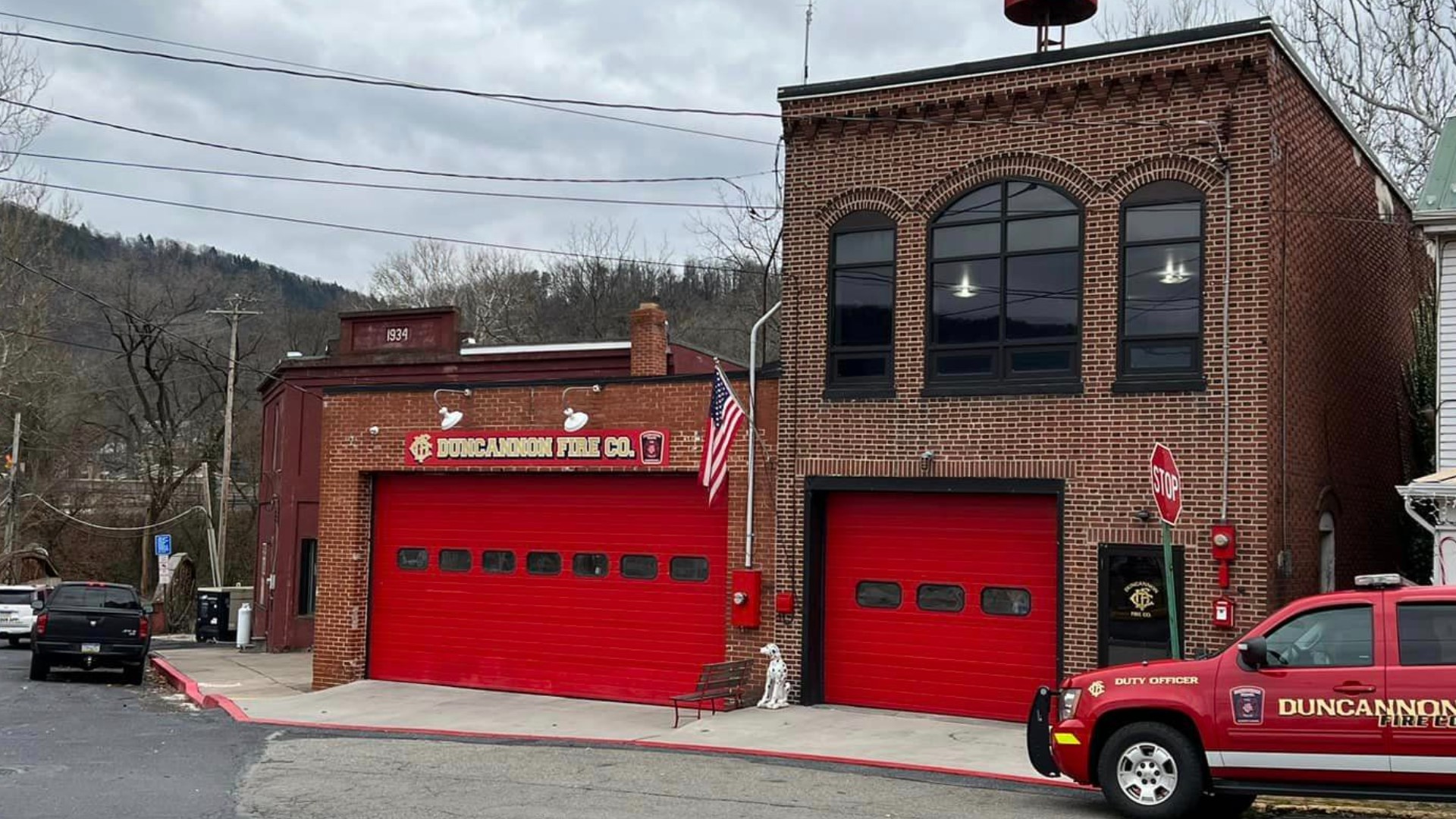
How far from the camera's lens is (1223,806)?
11.1 meters

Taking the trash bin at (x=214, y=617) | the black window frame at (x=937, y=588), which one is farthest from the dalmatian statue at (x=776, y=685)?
the trash bin at (x=214, y=617)

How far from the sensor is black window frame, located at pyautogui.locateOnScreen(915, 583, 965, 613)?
55.1 feet

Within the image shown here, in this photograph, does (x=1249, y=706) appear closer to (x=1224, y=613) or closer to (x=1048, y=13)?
(x=1224, y=613)

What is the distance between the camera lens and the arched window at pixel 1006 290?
640 inches

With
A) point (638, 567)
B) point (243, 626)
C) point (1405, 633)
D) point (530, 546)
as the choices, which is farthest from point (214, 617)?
point (1405, 633)

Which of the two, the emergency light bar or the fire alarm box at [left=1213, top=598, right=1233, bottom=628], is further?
the fire alarm box at [left=1213, top=598, right=1233, bottom=628]

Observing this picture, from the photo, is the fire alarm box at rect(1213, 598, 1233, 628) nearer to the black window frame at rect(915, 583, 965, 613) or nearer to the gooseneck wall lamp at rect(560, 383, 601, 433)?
the black window frame at rect(915, 583, 965, 613)

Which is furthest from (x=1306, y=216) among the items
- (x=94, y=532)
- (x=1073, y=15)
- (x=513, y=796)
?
(x=94, y=532)

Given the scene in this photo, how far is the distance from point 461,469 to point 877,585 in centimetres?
632

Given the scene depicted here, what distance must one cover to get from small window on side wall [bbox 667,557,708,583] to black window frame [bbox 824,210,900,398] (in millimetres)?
2813

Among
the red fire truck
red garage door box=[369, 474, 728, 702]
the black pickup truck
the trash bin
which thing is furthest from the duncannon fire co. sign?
the trash bin

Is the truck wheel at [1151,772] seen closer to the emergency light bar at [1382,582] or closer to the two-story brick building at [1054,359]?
the emergency light bar at [1382,582]

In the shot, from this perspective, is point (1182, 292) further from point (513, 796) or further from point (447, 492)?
point (447, 492)

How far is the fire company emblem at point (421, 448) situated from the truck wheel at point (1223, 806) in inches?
491
